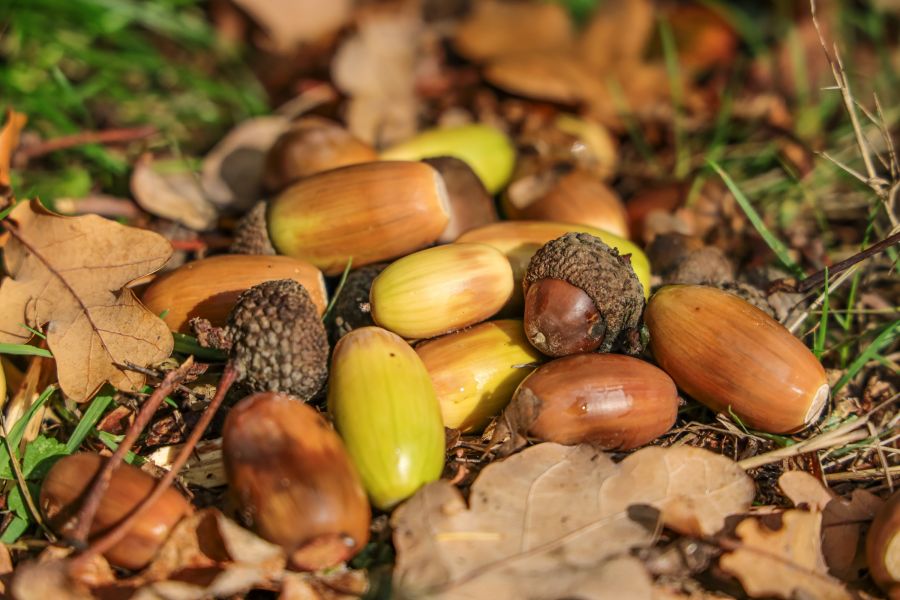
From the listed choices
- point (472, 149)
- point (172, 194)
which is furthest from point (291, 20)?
point (472, 149)

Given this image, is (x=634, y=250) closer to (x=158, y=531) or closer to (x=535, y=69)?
(x=535, y=69)

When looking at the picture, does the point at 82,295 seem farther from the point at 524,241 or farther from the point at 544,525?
the point at 544,525

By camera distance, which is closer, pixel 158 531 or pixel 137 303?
pixel 158 531

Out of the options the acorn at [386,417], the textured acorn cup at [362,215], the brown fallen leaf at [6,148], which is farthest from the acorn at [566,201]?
the brown fallen leaf at [6,148]

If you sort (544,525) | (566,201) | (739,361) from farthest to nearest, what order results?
(566,201), (739,361), (544,525)

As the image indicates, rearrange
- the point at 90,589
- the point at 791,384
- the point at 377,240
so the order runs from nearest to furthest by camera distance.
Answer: the point at 90,589 < the point at 791,384 < the point at 377,240

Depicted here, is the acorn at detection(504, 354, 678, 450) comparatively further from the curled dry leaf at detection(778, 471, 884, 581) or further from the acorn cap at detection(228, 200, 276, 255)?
the acorn cap at detection(228, 200, 276, 255)

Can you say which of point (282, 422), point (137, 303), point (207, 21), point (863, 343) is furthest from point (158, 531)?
point (207, 21)
